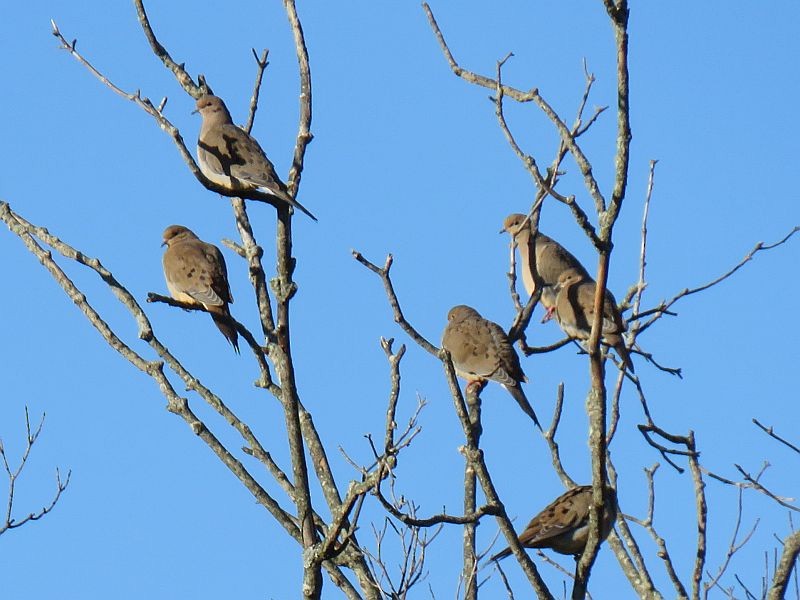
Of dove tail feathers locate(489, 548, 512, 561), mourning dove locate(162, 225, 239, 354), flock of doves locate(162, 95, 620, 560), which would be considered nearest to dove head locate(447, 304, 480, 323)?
flock of doves locate(162, 95, 620, 560)

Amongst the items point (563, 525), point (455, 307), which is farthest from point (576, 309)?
point (563, 525)

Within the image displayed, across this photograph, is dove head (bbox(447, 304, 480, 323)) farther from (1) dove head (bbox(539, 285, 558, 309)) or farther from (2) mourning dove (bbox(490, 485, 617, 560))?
(2) mourning dove (bbox(490, 485, 617, 560))

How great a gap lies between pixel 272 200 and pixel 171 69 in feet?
2.95

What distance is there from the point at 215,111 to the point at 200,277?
110cm

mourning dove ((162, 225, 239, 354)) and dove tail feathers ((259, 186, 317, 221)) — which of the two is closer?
dove tail feathers ((259, 186, 317, 221))

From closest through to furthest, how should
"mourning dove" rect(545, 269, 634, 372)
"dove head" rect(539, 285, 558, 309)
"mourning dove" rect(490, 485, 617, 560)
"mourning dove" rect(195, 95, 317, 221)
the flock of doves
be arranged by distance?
A: "mourning dove" rect(490, 485, 617, 560)
"mourning dove" rect(195, 95, 317, 221)
the flock of doves
"mourning dove" rect(545, 269, 634, 372)
"dove head" rect(539, 285, 558, 309)

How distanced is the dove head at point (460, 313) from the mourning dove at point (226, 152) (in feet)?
6.60

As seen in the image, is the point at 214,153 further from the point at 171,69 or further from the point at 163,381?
the point at 163,381

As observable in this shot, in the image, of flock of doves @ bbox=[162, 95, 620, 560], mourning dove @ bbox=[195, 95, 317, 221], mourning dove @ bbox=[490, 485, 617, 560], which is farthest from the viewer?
flock of doves @ bbox=[162, 95, 620, 560]

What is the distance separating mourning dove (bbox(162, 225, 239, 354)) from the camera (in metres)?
7.95

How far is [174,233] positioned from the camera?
9141 millimetres

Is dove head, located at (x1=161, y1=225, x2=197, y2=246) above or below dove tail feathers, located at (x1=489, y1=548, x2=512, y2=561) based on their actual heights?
above

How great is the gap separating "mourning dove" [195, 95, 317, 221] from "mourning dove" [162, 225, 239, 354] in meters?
0.59

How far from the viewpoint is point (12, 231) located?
5.09 meters
